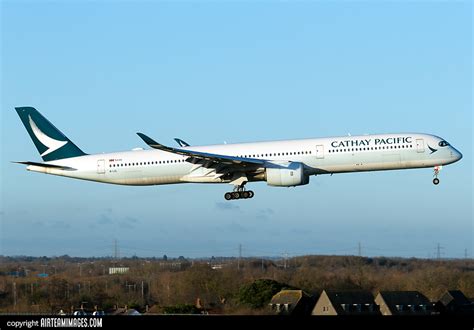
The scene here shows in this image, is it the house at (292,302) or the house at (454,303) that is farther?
the house at (454,303)

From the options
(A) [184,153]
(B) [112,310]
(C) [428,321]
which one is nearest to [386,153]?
(A) [184,153]

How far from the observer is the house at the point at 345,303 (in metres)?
47.7

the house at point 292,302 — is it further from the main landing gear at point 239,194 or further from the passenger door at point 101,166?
the passenger door at point 101,166

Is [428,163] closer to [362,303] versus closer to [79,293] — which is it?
[362,303]

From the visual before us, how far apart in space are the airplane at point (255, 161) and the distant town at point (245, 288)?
640cm

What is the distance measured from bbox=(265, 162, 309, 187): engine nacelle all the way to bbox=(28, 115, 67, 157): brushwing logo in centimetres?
1649

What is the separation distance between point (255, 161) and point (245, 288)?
877 cm

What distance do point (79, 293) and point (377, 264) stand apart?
80.8 ft

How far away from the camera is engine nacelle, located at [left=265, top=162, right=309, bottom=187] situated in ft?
183

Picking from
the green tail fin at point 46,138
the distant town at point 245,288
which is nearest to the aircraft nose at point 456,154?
the distant town at point 245,288

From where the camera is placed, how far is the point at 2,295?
55781mm

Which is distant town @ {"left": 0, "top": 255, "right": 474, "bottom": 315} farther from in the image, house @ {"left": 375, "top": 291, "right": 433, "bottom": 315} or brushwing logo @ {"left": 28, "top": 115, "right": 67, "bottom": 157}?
brushwing logo @ {"left": 28, "top": 115, "right": 67, "bottom": 157}

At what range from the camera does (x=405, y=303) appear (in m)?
48.5

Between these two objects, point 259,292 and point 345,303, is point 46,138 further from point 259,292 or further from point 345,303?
point 345,303
